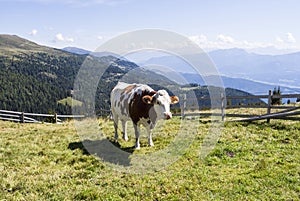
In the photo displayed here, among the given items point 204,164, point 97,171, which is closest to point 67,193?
point 97,171

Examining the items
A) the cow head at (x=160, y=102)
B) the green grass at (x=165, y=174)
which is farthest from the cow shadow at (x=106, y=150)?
the cow head at (x=160, y=102)

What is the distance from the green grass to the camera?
7129 mm

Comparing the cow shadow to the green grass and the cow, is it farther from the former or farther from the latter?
the cow

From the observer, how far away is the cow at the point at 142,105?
947cm

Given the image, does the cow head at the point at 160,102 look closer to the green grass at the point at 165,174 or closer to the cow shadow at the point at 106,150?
the green grass at the point at 165,174

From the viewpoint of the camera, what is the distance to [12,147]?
472 inches

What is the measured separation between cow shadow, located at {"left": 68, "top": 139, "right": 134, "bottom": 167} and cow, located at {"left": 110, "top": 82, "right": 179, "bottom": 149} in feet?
2.35

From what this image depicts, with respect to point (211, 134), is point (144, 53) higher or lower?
higher

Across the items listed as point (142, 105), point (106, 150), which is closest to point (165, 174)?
point (142, 105)

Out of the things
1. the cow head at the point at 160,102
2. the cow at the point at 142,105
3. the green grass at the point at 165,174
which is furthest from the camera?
the cow at the point at 142,105

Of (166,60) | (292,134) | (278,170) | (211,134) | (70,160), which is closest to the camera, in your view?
(278,170)

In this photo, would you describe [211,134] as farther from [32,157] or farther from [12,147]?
[12,147]

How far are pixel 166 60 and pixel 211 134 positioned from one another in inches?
249

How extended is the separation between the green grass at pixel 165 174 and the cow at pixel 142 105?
45.7 inches
